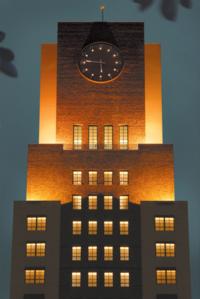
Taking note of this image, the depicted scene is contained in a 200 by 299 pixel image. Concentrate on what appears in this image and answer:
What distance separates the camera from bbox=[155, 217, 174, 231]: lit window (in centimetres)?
5800

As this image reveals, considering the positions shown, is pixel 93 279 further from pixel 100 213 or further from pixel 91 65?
pixel 91 65

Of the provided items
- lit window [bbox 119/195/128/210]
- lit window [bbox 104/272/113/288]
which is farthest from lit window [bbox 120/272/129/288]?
lit window [bbox 119/195/128/210]

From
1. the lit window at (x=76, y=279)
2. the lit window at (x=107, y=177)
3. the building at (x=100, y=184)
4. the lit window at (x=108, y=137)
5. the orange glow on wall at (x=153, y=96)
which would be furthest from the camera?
the orange glow on wall at (x=153, y=96)

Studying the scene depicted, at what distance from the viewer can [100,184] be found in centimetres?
6141

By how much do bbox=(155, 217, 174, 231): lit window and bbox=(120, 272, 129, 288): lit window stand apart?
Result: 552cm

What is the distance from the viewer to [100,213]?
60.1m

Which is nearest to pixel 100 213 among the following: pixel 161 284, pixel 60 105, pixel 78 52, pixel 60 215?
pixel 60 215

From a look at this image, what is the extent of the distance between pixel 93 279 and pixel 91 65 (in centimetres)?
2430

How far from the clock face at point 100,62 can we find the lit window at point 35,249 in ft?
67.2

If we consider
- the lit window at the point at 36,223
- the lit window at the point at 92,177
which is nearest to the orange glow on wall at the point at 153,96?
the lit window at the point at 92,177

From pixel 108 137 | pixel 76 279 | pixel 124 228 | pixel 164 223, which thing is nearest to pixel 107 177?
pixel 108 137

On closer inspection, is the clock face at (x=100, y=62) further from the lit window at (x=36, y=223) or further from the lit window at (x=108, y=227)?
the lit window at (x=36, y=223)

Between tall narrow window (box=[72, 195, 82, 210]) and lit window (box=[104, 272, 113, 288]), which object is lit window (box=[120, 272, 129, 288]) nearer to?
lit window (box=[104, 272, 113, 288])

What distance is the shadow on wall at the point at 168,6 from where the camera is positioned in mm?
4762
